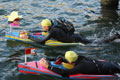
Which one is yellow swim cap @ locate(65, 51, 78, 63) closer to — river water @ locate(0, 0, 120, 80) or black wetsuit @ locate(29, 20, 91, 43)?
river water @ locate(0, 0, 120, 80)

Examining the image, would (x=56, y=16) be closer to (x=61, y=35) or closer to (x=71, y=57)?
(x=61, y=35)

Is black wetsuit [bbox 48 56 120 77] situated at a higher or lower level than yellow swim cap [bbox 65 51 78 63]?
lower

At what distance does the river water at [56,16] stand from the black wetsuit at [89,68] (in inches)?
20.2

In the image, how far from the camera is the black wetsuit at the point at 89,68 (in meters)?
7.13

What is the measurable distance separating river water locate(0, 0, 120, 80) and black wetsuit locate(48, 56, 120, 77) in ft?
1.68

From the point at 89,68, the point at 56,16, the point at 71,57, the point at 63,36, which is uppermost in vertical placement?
the point at 56,16

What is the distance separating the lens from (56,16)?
12.9 meters

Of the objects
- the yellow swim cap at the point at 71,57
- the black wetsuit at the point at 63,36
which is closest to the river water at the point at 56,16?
the black wetsuit at the point at 63,36

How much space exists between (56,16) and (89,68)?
6.23 metres

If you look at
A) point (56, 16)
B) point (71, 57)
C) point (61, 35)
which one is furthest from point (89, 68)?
point (56, 16)

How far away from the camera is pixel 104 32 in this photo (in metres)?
11.1

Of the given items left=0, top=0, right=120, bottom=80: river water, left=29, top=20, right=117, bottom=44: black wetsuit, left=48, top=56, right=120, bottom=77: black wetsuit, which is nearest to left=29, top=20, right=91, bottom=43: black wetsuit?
left=29, top=20, right=117, bottom=44: black wetsuit

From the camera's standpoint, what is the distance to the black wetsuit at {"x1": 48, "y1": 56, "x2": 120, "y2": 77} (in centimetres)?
713

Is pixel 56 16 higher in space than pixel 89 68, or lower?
higher
